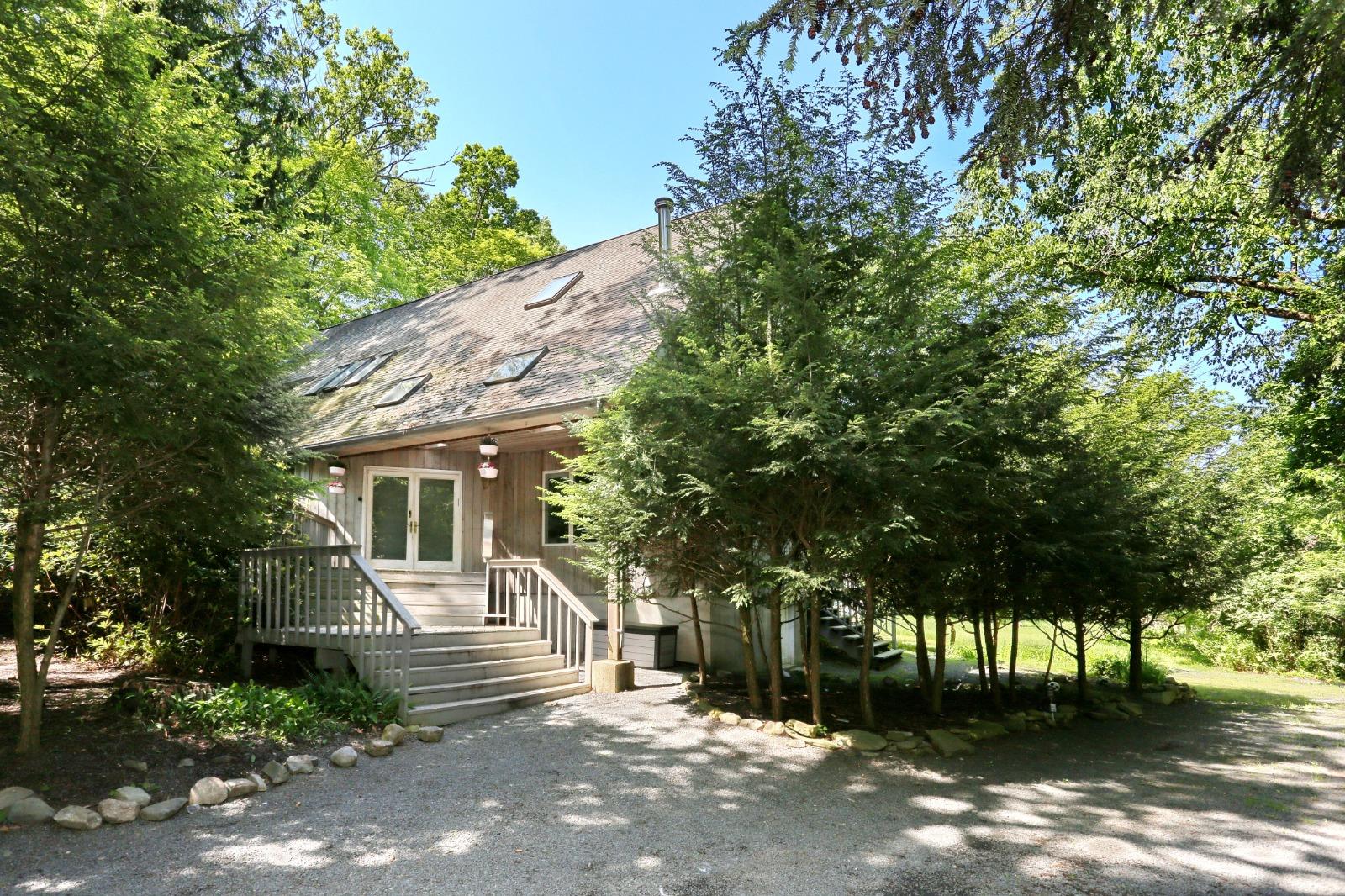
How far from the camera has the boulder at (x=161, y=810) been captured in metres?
4.84

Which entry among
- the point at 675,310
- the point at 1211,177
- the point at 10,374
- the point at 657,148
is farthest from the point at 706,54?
the point at 1211,177

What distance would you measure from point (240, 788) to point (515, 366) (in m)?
6.56

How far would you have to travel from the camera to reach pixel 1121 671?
1216 cm

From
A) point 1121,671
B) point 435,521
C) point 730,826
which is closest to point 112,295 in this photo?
point 730,826

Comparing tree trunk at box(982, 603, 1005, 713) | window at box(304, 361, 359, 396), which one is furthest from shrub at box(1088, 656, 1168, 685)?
window at box(304, 361, 359, 396)

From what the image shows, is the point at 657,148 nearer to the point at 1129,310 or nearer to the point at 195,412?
the point at 195,412

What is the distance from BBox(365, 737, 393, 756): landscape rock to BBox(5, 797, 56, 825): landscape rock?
6.85ft

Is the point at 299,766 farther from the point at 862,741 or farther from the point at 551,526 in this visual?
the point at 551,526

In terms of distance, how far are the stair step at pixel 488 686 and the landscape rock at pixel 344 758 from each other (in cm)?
126

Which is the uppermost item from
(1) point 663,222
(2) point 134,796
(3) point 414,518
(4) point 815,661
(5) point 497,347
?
(1) point 663,222

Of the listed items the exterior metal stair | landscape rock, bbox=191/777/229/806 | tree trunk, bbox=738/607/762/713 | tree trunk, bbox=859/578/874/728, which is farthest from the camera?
the exterior metal stair

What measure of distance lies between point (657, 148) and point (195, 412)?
4.65 m

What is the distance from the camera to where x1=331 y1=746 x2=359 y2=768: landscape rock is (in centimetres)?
605

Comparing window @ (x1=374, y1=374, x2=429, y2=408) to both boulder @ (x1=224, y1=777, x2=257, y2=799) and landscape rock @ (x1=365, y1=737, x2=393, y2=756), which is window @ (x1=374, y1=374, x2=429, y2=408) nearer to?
landscape rock @ (x1=365, y1=737, x2=393, y2=756)
